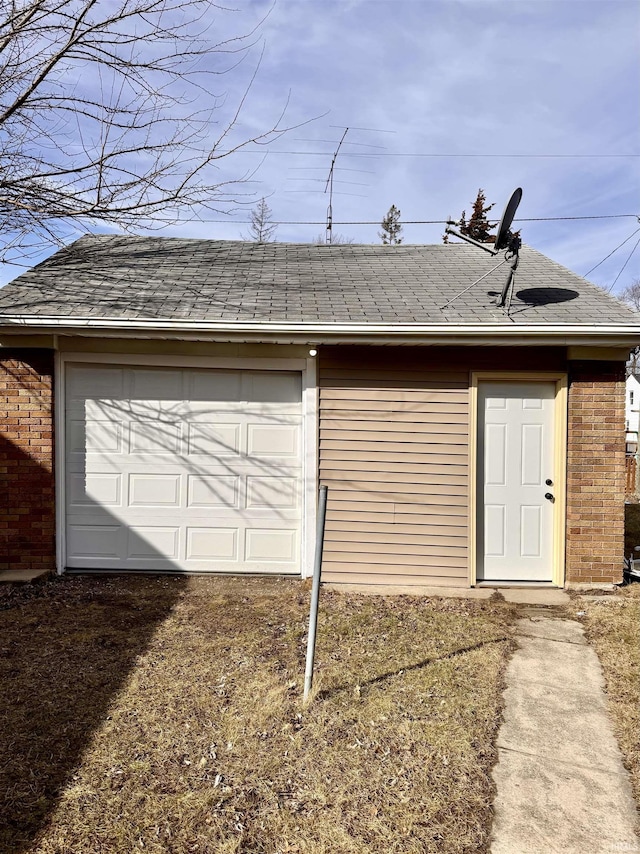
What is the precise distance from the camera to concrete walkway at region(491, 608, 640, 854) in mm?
2203

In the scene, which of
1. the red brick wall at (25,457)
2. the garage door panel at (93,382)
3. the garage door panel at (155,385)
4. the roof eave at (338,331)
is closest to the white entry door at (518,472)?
the roof eave at (338,331)

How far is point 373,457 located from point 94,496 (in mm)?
3072

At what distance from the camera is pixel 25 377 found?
215 inches

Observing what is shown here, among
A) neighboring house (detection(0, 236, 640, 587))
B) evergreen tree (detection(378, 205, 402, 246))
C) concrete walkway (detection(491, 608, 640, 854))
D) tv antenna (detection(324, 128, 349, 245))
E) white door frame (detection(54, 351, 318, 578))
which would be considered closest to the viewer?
concrete walkway (detection(491, 608, 640, 854))

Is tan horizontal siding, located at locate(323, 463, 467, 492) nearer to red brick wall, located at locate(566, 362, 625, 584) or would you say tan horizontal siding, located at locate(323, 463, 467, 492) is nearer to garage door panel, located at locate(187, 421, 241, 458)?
garage door panel, located at locate(187, 421, 241, 458)

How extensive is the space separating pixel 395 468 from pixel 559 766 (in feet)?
10.3

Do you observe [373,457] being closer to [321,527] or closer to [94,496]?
[321,527]

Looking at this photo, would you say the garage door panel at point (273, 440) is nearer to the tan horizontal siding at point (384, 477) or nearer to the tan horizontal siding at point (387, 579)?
the tan horizontal siding at point (384, 477)

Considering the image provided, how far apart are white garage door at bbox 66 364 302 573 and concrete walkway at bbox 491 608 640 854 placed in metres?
2.82

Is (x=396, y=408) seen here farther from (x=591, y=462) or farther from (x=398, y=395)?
(x=591, y=462)

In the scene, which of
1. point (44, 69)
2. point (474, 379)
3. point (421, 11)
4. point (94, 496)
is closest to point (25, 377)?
point (94, 496)

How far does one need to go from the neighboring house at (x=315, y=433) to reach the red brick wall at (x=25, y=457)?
0.06ft

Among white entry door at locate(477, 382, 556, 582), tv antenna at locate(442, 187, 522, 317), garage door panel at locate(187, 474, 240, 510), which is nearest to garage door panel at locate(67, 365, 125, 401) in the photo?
garage door panel at locate(187, 474, 240, 510)

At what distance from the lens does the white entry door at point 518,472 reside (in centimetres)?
549
